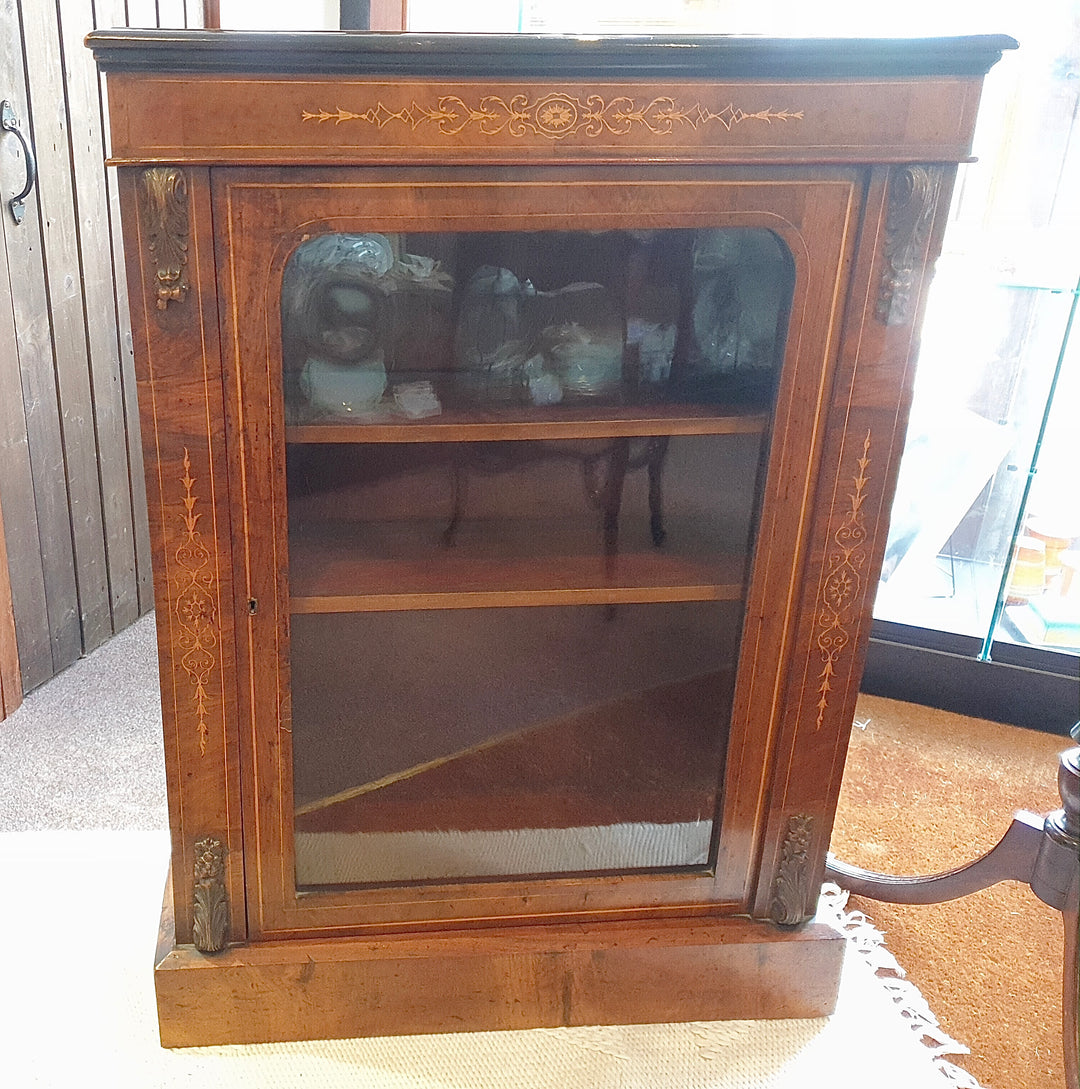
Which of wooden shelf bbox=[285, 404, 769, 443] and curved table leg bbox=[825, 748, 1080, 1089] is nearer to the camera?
wooden shelf bbox=[285, 404, 769, 443]

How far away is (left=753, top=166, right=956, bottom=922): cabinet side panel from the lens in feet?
2.90

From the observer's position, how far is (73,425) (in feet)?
6.03

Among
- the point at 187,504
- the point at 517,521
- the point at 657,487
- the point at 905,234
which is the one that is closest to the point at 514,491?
the point at 517,521

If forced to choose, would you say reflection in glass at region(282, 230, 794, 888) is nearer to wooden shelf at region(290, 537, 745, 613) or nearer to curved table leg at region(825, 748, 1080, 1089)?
wooden shelf at region(290, 537, 745, 613)

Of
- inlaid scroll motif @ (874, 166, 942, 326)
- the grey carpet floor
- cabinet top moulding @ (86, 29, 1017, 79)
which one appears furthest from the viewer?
the grey carpet floor

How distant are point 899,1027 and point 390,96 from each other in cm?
111

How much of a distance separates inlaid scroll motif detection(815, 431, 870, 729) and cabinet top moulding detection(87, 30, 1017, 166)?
29 cm

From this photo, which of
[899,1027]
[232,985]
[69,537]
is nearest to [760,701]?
[899,1027]

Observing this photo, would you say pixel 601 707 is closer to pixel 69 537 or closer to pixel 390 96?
pixel 390 96

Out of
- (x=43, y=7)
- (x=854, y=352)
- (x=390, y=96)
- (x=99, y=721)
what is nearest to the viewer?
(x=390, y=96)

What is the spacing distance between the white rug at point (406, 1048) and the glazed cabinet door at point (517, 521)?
147mm

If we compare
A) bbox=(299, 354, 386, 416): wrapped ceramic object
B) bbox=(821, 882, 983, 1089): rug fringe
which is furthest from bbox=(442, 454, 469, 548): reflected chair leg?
bbox=(821, 882, 983, 1089): rug fringe

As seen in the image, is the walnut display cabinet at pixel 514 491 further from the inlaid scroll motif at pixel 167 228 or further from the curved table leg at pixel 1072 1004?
the curved table leg at pixel 1072 1004

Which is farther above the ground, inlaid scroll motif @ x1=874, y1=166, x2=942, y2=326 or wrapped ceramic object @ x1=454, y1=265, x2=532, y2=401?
inlaid scroll motif @ x1=874, y1=166, x2=942, y2=326
